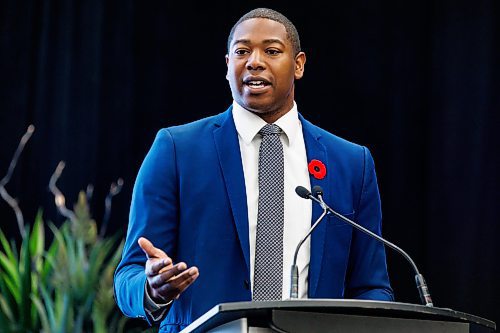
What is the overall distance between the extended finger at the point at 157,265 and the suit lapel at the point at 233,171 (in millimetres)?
519

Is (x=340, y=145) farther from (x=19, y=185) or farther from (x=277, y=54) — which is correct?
(x=19, y=185)

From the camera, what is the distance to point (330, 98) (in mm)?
5660

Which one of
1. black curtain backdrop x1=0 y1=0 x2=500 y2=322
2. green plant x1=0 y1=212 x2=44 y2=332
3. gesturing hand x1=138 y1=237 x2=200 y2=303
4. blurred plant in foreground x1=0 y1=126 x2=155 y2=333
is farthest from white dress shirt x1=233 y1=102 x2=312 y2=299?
black curtain backdrop x1=0 y1=0 x2=500 y2=322

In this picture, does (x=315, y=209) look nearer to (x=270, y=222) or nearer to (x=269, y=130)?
(x=270, y=222)

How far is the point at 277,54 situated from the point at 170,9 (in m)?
2.93

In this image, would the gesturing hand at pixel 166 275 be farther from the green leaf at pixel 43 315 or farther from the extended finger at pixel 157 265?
the green leaf at pixel 43 315

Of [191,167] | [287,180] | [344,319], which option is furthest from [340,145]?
[344,319]

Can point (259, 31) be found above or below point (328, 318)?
above

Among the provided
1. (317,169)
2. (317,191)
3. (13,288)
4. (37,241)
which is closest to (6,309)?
(13,288)

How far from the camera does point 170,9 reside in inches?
219

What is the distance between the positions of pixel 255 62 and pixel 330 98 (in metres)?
3.02

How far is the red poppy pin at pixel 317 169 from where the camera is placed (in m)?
2.66

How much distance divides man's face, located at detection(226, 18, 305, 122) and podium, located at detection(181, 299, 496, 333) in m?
0.91

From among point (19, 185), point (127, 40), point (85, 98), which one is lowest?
point (19, 185)
